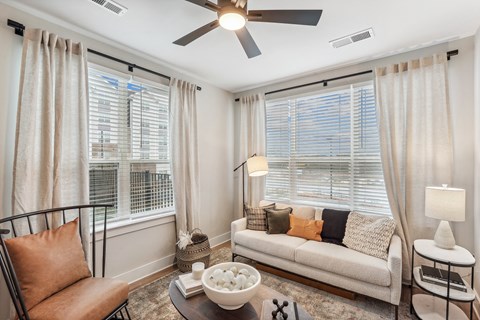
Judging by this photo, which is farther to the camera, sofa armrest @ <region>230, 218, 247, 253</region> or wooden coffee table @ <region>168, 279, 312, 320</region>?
sofa armrest @ <region>230, 218, 247, 253</region>

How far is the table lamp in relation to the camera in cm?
200

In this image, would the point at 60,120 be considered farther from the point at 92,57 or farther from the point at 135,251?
the point at 135,251

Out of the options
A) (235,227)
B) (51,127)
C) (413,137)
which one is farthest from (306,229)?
(51,127)

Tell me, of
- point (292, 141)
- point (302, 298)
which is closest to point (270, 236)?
point (302, 298)

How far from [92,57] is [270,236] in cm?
296

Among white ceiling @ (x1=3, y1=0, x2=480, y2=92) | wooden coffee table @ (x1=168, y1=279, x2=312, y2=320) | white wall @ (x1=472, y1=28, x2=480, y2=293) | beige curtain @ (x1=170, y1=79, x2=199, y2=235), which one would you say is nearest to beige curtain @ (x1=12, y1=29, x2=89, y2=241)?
white ceiling @ (x1=3, y1=0, x2=480, y2=92)

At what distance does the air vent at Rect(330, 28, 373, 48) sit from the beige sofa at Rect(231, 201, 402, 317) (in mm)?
2095

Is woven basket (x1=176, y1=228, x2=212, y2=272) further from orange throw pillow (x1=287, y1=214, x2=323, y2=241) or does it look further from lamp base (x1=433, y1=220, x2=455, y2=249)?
lamp base (x1=433, y1=220, x2=455, y2=249)

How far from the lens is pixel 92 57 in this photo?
248 cm

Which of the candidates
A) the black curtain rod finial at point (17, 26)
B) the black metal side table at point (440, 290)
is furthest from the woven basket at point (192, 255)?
the black curtain rod finial at point (17, 26)

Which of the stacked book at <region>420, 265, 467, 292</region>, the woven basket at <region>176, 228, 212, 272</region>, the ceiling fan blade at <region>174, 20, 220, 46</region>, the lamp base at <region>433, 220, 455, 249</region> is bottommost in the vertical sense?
the woven basket at <region>176, 228, 212, 272</region>

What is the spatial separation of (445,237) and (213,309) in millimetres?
2178

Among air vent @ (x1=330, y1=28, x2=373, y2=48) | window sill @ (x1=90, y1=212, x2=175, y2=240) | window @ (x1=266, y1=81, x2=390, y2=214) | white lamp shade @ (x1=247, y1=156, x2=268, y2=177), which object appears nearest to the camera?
air vent @ (x1=330, y1=28, x2=373, y2=48)

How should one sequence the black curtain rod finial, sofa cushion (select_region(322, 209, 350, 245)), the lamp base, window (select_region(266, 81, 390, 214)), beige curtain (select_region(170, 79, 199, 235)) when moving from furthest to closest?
1. beige curtain (select_region(170, 79, 199, 235))
2. window (select_region(266, 81, 390, 214))
3. sofa cushion (select_region(322, 209, 350, 245))
4. the lamp base
5. the black curtain rod finial
